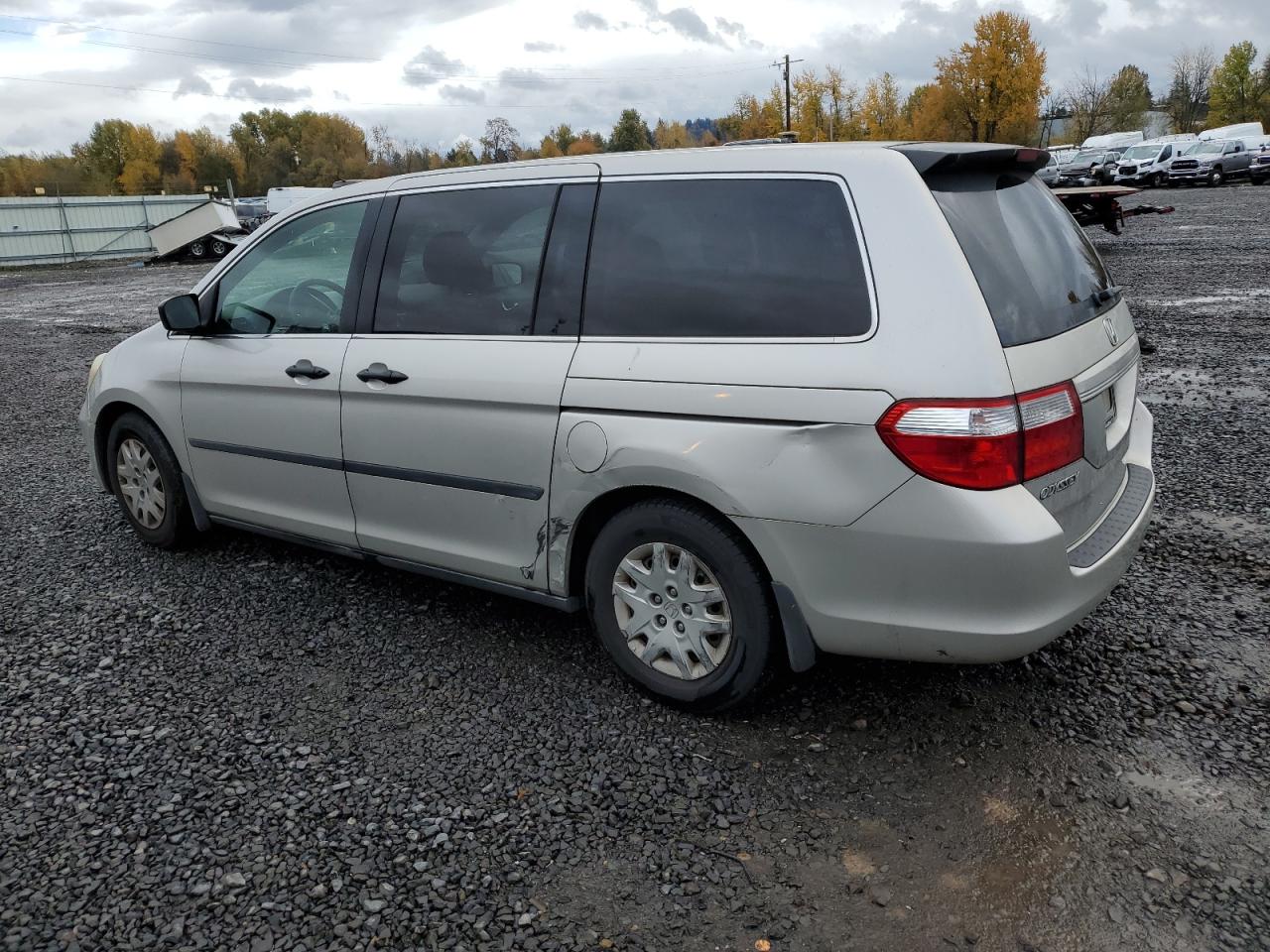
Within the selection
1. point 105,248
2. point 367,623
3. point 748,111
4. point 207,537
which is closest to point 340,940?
point 367,623

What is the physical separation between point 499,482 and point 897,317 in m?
1.50

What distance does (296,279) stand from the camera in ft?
14.4

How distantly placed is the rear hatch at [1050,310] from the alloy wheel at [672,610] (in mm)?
1026

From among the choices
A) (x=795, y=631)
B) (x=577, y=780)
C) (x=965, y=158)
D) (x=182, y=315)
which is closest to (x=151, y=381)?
(x=182, y=315)

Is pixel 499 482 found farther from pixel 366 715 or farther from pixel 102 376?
pixel 102 376

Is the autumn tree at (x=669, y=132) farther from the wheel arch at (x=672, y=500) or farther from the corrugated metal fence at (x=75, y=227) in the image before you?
the wheel arch at (x=672, y=500)

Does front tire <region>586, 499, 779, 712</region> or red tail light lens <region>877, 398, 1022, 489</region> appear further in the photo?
front tire <region>586, 499, 779, 712</region>

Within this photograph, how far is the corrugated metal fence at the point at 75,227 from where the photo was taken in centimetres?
3741

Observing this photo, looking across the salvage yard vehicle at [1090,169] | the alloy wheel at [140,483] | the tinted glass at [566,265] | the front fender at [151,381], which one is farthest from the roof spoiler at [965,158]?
the salvage yard vehicle at [1090,169]

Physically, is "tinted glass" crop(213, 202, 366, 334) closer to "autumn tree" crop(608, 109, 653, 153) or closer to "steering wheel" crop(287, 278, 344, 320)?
"steering wheel" crop(287, 278, 344, 320)

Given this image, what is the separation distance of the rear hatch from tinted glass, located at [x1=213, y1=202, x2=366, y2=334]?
2.39 meters

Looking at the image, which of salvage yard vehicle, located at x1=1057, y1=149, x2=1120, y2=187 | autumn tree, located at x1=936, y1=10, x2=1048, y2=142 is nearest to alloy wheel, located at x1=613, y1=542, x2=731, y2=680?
salvage yard vehicle, located at x1=1057, y1=149, x2=1120, y2=187

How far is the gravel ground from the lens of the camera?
2545 mm

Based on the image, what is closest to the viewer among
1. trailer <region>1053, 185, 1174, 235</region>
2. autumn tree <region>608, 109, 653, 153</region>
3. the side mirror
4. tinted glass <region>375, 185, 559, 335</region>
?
tinted glass <region>375, 185, 559, 335</region>
